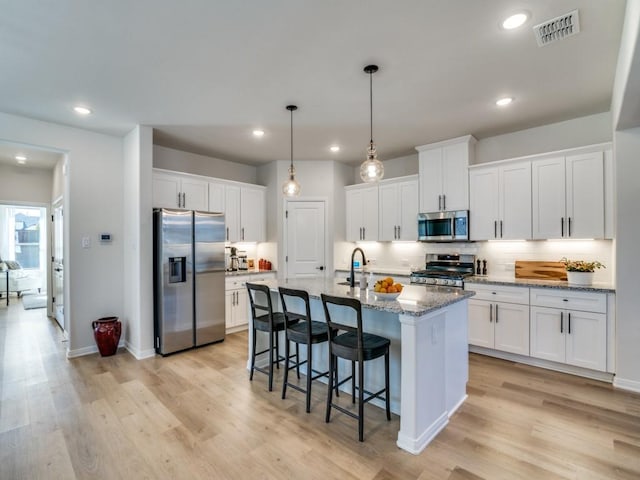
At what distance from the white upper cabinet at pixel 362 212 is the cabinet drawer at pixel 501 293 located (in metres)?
1.91

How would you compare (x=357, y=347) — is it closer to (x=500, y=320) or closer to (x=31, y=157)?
(x=500, y=320)

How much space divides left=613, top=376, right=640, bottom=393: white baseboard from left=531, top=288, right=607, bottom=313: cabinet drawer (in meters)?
0.66

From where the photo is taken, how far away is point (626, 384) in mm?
3100

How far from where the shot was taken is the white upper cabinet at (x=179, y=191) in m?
4.53

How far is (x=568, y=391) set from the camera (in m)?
3.09

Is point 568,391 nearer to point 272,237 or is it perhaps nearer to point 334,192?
point 334,192

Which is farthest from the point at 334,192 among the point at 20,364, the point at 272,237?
the point at 20,364

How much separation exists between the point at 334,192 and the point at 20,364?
16.0 feet

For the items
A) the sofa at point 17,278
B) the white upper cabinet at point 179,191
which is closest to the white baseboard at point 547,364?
the white upper cabinet at point 179,191

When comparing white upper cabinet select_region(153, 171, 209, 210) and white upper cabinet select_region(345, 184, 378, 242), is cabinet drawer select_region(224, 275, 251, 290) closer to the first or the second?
white upper cabinet select_region(153, 171, 209, 210)

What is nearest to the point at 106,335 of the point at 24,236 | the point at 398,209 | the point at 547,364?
the point at 398,209

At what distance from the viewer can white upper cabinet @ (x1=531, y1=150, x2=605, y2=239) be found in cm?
352

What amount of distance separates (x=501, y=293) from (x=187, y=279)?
3983 mm

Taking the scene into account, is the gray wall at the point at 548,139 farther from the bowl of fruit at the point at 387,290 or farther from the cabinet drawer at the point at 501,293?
the bowl of fruit at the point at 387,290
